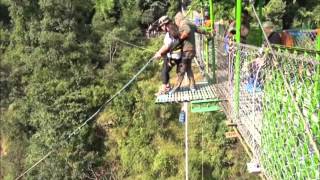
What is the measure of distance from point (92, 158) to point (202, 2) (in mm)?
5348

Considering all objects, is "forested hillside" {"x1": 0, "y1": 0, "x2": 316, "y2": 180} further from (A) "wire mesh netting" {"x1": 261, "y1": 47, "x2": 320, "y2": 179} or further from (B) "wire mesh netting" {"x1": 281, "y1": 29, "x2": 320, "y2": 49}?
A: (A) "wire mesh netting" {"x1": 261, "y1": 47, "x2": 320, "y2": 179}

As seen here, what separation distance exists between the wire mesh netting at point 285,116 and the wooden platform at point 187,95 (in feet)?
3.22

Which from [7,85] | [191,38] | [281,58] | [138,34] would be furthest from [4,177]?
[281,58]

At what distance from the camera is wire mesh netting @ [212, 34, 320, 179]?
206 cm

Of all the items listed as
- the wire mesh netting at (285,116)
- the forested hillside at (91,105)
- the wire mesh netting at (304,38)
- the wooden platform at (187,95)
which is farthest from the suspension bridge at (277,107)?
the forested hillside at (91,105)

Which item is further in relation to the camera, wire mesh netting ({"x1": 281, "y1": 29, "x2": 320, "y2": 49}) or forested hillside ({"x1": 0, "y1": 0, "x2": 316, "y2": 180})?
forested hillside ({"x1": 0, "y1": 0, "x2": 316, "y2": 180})

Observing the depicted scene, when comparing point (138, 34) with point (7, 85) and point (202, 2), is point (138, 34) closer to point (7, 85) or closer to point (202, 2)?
point (7, 85)

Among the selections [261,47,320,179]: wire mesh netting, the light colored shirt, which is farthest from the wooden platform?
[261,47,320,179]: wire mesh netting

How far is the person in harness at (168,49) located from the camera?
4.19m

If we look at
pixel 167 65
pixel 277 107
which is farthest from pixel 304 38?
pixel 277 107

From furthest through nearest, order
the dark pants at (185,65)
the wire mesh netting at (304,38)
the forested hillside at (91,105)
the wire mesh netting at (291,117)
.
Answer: the forested hillside at (91,105) → the wire mesh netting at (304,38) → the dark pants at (185,65) → the wire mesh netting at (291,117)

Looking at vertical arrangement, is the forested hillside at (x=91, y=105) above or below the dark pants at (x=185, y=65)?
below

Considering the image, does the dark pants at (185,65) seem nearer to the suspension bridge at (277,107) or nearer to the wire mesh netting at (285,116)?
the suspension bridge at (277,107)

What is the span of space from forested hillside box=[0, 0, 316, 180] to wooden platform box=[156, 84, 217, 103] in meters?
5.60
